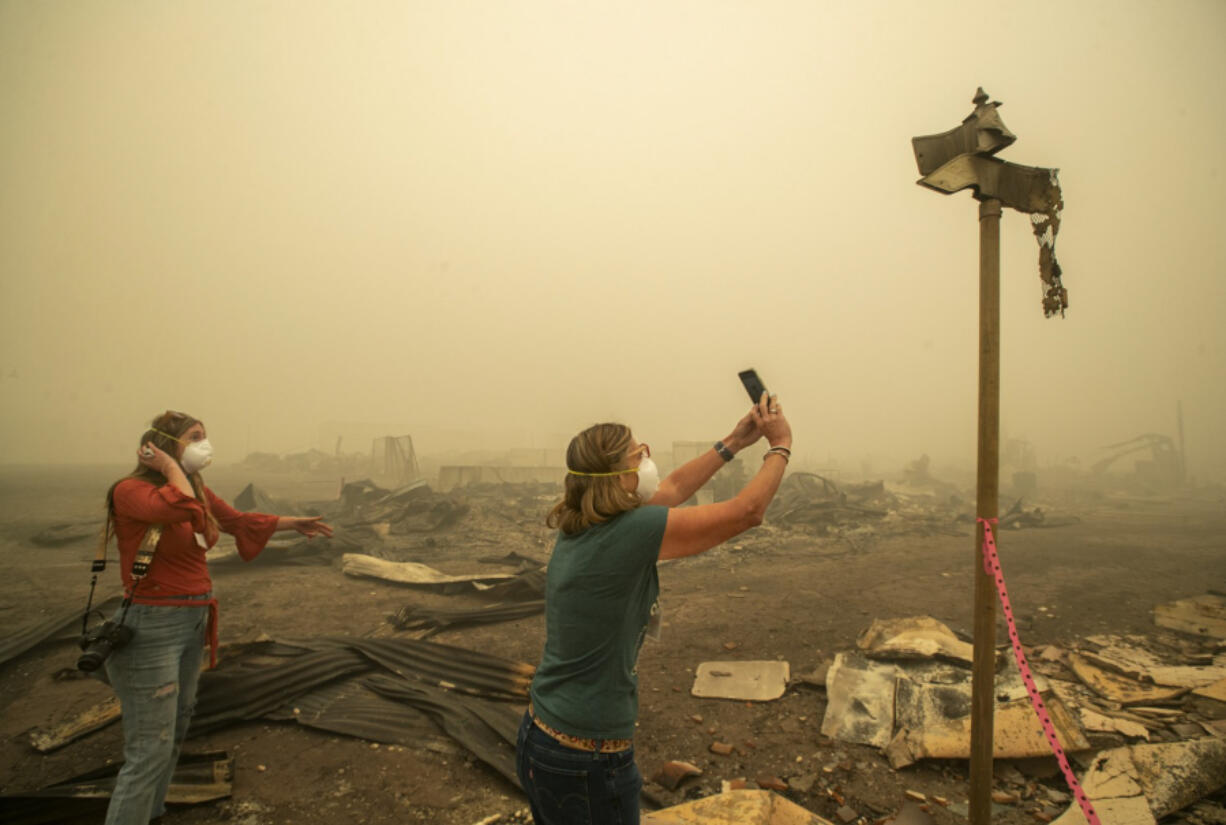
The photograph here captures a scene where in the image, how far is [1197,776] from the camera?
3.22 metres

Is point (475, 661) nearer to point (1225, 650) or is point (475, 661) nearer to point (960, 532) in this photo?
point (1225, 650)

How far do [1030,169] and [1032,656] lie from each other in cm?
477

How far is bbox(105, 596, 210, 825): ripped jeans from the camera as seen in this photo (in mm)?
2625

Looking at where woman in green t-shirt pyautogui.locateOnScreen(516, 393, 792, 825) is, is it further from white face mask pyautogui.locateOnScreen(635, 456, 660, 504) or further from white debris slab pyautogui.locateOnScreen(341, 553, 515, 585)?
white debris slab pyautogui.locateOnScreen(341, 553, 515, 585)

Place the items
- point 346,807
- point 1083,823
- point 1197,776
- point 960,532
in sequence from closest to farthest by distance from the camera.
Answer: point 1083,823
point 1197,776
point 346,807
point 960,532

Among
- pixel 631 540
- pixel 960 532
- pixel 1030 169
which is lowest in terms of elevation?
pixel 960 532

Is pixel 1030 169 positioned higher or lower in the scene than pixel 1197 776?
higher

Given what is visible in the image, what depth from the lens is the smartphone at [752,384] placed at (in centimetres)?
235

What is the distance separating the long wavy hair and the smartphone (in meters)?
2.64

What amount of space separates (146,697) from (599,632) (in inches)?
92.4

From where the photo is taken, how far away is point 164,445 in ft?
9.91

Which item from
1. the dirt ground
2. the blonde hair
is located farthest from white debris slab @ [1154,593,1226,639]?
the blonde hair

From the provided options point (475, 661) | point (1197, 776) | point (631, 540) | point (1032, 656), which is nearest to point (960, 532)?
point (1032, 656)

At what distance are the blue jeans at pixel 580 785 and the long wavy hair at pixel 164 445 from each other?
2.22 m
